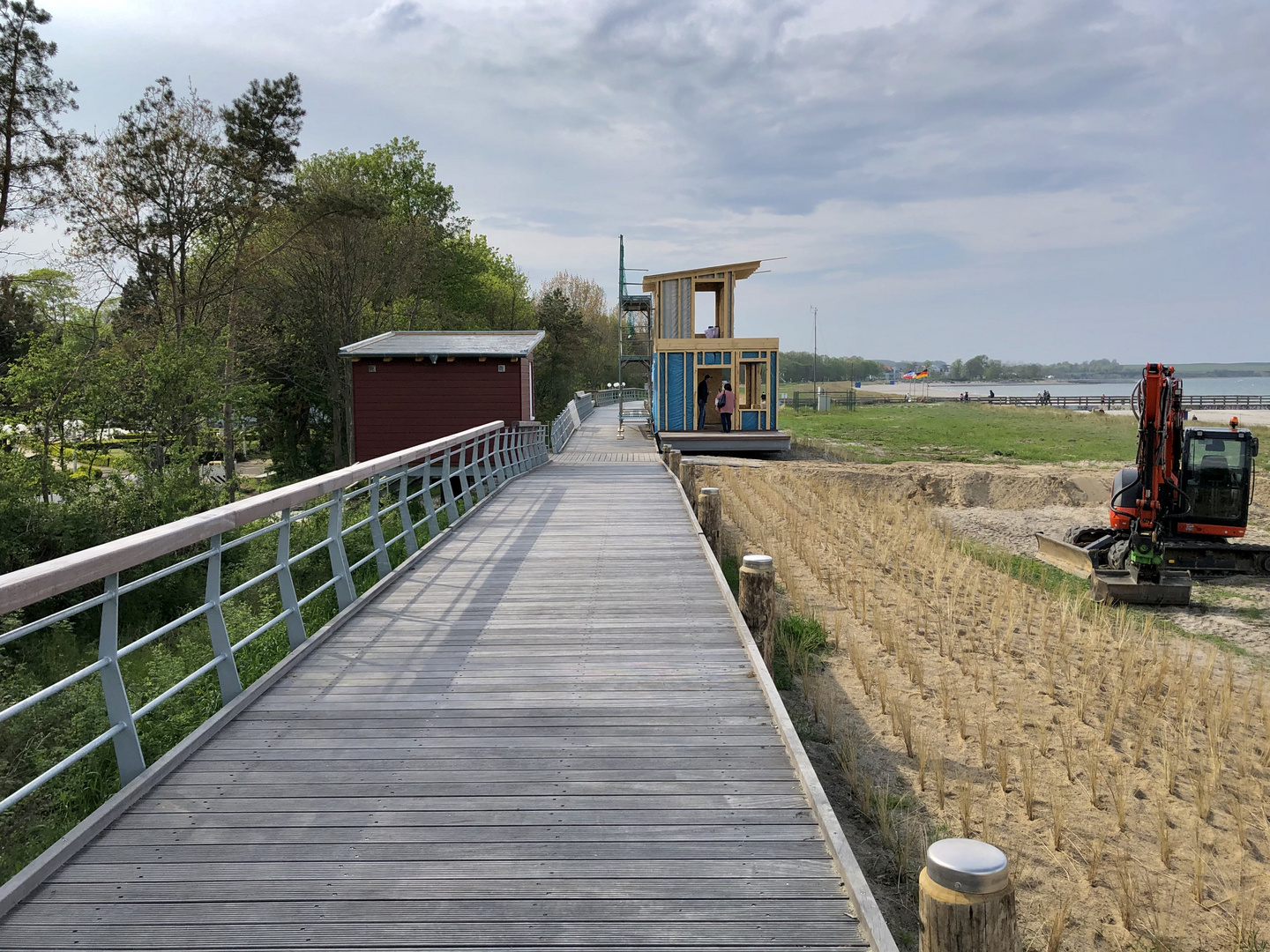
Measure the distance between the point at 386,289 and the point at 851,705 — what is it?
34121 millimetres

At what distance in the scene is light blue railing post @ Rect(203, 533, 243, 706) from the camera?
15.1 feet

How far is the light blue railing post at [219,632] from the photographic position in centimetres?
459

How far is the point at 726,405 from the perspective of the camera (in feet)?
85.1

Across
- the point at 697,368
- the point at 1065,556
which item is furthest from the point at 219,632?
the point at 697,368

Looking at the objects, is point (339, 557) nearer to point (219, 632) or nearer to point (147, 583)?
point (147, 583)

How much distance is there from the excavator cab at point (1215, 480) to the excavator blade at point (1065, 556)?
61.7 inches

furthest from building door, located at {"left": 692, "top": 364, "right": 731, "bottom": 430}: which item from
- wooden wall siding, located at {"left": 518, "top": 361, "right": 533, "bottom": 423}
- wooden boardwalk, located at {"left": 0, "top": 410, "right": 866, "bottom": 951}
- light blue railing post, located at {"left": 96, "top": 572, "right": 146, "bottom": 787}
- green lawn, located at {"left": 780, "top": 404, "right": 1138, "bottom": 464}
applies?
light blue railing post, located at {"left": 96, "top": 572, "right": 146, "bottom": 787}

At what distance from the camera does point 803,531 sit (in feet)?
42.3

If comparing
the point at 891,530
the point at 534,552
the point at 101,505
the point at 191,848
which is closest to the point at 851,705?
the point at 534,552

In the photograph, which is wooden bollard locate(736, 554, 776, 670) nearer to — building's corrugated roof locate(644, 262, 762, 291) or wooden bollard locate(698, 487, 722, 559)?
wooden bollard locate(698, 487, 722, 559)

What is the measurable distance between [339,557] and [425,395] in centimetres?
1678

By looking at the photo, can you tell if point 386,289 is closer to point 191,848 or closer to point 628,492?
point 628,492

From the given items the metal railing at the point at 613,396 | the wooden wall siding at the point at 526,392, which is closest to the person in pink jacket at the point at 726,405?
the wooden wall siding at the point at 526,392

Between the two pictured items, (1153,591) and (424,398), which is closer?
(1153,591)
